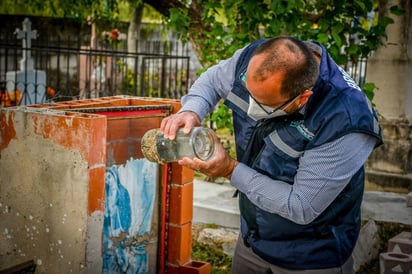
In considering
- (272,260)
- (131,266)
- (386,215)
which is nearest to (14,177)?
(131,266)

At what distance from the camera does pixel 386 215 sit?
5.86 m

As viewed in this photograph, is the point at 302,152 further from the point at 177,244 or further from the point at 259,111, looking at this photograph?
the point at 177,244

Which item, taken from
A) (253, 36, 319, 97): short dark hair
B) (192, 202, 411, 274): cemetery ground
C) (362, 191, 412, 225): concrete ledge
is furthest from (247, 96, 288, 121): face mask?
(362, 191, 412, 225): concrete ledge

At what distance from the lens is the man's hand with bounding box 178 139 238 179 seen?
8.27 feet

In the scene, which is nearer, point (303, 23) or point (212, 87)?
point (212, 87)

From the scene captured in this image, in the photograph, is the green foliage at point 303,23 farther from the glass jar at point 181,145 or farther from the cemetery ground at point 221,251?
the glass jar at point 181,145

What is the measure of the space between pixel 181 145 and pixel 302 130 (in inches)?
20.3

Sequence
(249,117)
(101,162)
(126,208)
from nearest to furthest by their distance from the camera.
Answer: (249,117) → (101,162) → (126,208)

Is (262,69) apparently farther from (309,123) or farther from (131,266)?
(131,266)

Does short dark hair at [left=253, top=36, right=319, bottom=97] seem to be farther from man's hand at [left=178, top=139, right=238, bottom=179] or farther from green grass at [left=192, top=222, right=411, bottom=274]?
green grass at [left=192, top=222, right=411, bottom=274]

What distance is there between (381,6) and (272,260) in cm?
534

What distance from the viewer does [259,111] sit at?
2.51m

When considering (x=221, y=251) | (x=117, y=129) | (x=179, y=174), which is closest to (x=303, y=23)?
(x=221, y=251)

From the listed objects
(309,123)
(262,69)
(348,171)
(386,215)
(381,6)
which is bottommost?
(386,215)
